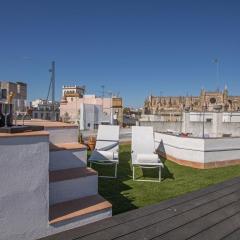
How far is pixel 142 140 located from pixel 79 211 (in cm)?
522

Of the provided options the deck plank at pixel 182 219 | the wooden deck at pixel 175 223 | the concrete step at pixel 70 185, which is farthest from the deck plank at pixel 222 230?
the concrete step at pixel 70 185

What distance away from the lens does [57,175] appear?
3871 mm

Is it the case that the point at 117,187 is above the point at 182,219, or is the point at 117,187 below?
below

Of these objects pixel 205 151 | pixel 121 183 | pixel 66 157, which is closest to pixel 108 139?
pixel 121 183

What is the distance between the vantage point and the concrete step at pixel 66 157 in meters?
4.25

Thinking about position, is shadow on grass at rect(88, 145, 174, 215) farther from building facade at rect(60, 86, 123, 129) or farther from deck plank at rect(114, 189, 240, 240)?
building facade at rect(60, 86, 123, 129)

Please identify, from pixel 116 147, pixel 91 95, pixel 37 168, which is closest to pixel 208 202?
pixel 37 168

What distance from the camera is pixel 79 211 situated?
11.0ft

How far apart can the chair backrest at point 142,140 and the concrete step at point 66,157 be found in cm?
379

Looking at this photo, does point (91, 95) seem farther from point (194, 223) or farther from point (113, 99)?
point (194, 223)

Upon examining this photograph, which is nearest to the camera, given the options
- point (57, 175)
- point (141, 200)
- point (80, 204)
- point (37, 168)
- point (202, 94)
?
point (37, 168)

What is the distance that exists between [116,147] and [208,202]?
587 centimetres

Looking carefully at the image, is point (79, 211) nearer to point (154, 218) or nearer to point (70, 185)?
point (70, 185)

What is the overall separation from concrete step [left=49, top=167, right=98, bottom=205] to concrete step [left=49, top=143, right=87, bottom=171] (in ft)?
0.59
